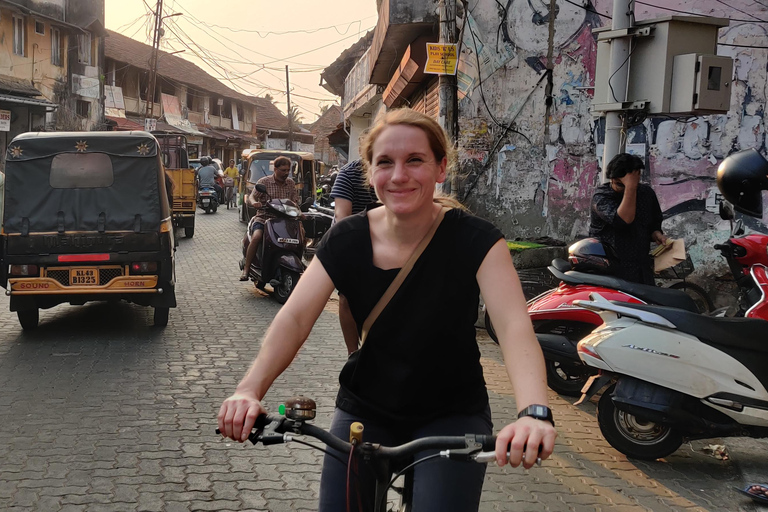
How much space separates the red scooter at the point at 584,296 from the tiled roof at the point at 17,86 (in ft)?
94.7

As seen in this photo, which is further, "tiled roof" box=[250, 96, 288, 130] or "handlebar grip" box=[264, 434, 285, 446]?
"tiled roof" box=[250, 96, 288, 130]

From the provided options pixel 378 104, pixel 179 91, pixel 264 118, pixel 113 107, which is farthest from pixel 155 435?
pixel 264 118

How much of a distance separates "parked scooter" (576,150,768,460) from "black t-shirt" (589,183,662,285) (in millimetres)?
1314

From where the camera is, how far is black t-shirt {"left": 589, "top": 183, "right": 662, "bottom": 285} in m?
6.22

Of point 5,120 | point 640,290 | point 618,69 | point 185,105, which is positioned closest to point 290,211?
point 618,69

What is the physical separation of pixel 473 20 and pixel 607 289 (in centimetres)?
737

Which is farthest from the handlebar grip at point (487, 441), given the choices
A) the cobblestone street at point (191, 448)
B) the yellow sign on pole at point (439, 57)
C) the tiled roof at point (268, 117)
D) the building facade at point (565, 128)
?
the tiled roof at point (268, 117)

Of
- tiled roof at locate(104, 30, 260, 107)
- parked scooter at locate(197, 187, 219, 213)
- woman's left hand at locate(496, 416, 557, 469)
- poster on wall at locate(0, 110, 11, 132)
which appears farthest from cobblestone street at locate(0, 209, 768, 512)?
tiled roof at locate(104, 30, 260, 107)

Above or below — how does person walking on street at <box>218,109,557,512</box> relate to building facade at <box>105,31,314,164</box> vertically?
below

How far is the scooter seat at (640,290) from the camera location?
5.13 meters

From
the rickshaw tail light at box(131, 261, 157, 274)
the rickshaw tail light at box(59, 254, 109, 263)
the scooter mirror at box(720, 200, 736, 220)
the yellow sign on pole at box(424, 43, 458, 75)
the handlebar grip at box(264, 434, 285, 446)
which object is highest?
the yellow sign on pole at box(424, 43, 458, 75)

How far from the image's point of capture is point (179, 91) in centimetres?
5416

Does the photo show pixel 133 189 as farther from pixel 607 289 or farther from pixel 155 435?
pixel 607 289

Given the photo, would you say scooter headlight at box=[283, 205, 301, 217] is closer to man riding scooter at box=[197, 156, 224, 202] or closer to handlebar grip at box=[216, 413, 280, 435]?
handlebar grip at box=[216, 413, 280, 435]
